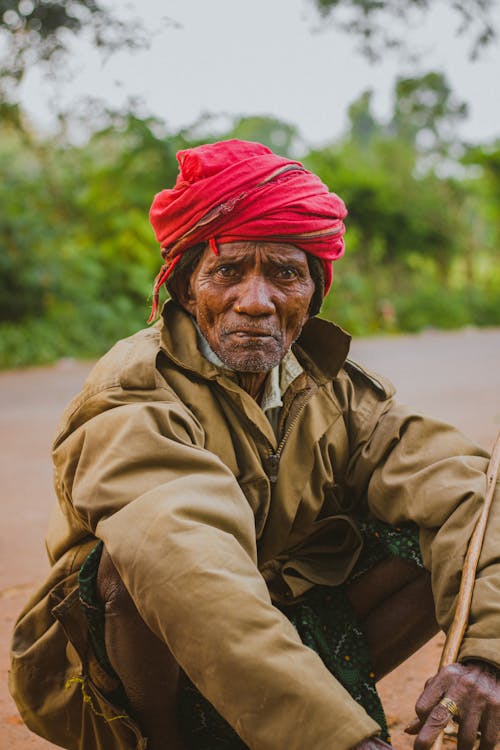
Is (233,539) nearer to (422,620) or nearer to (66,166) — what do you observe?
(422,620)

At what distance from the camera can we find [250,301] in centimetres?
214

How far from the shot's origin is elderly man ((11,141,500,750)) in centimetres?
159

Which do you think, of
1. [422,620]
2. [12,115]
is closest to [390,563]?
[422,620]

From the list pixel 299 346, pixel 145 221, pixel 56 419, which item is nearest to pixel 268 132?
pixel 145 221

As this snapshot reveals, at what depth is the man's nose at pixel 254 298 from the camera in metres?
2.15

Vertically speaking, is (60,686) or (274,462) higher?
(274,462)

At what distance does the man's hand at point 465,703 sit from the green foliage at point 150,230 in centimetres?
911

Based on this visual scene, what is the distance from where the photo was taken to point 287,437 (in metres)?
2.17

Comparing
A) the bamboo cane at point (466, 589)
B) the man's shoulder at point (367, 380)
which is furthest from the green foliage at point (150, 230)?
the bamboo cane at point (466, 589)

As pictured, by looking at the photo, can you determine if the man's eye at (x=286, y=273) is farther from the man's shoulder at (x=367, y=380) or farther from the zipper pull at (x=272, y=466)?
the zipper pull at (x=272, y=466)

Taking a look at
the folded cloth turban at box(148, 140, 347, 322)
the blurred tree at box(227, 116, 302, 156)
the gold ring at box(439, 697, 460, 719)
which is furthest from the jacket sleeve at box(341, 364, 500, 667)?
the blurred tree at box(227, 116, 302, 156)

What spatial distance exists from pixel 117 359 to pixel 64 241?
1118 centimetres

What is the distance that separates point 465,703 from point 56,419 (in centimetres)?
631

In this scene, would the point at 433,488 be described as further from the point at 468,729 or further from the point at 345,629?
the point at 468,729
